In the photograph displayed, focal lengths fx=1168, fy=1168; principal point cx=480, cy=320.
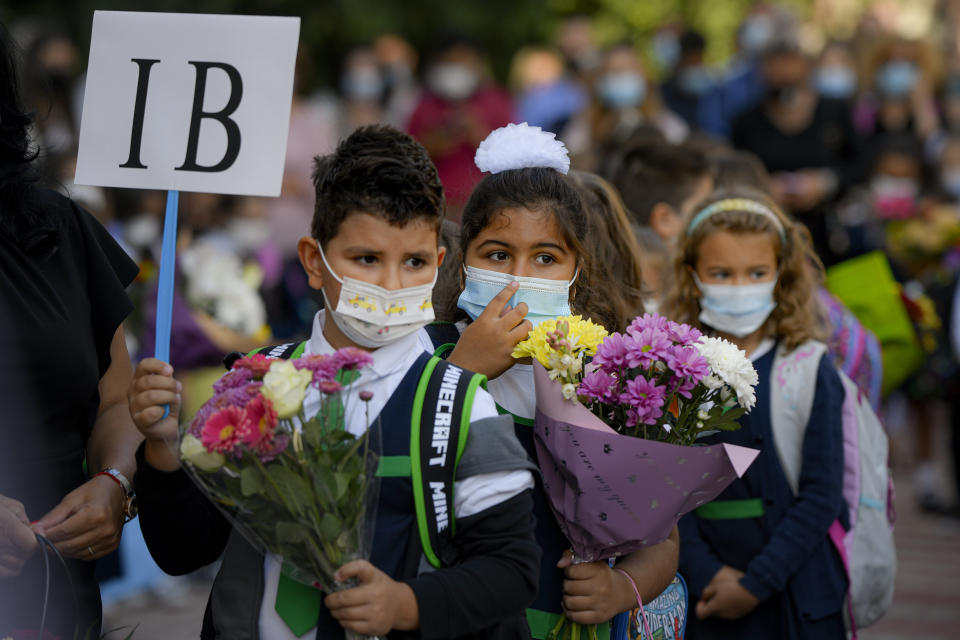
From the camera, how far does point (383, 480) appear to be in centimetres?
245

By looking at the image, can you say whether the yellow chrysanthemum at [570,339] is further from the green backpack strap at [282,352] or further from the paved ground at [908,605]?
the paved ground at [908,605]

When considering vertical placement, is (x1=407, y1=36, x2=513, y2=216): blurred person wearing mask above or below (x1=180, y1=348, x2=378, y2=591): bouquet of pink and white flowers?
above

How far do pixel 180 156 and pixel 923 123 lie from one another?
987 cm

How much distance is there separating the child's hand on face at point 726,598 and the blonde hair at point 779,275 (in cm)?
84

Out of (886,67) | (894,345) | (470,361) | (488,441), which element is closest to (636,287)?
(470,361)

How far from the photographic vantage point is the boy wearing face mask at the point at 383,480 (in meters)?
2.39

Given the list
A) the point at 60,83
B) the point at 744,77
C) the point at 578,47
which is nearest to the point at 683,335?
the point at 60,83

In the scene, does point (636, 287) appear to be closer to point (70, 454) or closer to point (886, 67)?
point (70, 454)

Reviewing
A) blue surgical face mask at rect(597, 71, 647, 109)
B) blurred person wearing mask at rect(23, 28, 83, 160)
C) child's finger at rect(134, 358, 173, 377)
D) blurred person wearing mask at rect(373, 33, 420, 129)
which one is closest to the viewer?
child's finger at rect(134, 358, 173, 377)

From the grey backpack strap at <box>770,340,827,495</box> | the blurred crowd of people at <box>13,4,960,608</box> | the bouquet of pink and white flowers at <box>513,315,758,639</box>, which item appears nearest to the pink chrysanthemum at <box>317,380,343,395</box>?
the bouquet of pink and white flowers at <box>513,315,758,639</box>

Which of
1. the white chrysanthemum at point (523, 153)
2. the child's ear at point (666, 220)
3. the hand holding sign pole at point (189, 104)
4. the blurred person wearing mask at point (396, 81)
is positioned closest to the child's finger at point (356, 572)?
the hand holding sign pole at point (189, 104)

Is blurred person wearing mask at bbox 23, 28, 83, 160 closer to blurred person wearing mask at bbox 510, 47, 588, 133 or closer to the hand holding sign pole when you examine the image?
blurred person wearing mask at bbox 510, 47, 588, 133

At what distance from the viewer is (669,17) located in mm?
20781

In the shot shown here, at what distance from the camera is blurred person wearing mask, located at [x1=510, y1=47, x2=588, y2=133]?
11.1m
